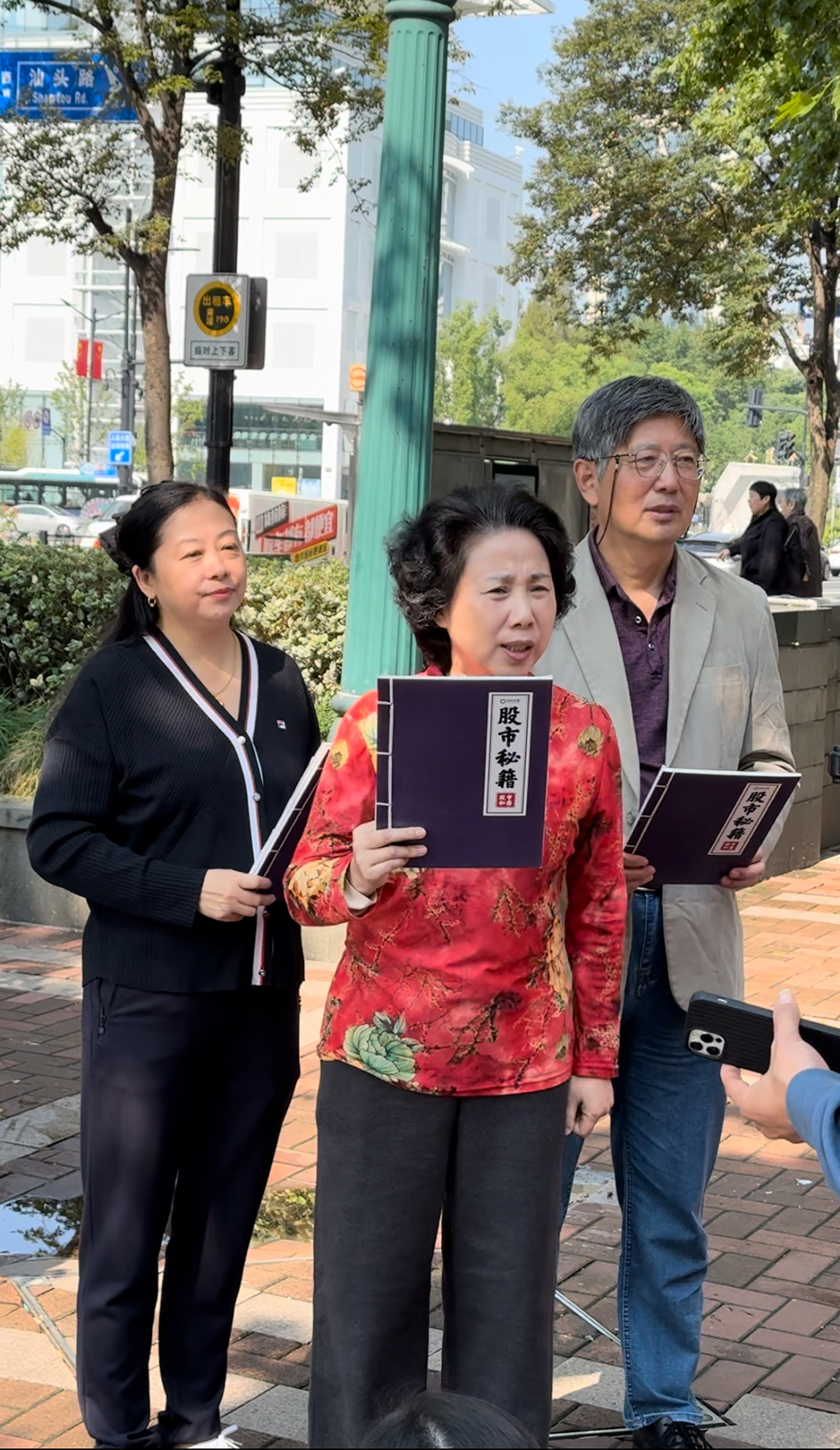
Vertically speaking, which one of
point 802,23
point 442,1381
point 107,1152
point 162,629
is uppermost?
point 802,23

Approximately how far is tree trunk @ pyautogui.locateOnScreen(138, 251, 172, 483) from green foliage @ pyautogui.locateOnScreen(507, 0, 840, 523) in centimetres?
773

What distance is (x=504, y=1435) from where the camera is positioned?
1.60 meters

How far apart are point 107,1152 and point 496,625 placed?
1.23 metres

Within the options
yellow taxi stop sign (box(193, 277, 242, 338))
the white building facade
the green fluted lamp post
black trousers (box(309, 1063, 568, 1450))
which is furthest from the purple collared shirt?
the white building facade

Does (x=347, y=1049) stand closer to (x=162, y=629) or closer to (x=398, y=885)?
(x=398, y=885)

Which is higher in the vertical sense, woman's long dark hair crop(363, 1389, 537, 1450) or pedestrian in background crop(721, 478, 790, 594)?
pedestrian in background crop(721, 478, 790, 594)

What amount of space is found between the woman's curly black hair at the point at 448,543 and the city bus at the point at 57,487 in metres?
56.0

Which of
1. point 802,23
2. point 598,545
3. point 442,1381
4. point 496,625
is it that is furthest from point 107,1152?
point 802,23

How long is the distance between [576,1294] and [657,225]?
77.7 ft

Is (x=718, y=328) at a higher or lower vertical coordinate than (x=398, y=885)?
higher

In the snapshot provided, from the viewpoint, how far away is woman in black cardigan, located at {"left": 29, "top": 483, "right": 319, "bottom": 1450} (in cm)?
310

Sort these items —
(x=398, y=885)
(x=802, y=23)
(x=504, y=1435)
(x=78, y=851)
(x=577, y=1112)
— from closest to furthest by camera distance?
(x=504, y=1435), (x=398, y=885), (x=577, y=1112), (x=78, y=851), (x=802, y=23)

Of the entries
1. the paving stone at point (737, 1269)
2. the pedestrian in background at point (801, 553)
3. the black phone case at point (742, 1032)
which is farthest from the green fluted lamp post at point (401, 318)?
the pedestrian in background at point (801, 553)

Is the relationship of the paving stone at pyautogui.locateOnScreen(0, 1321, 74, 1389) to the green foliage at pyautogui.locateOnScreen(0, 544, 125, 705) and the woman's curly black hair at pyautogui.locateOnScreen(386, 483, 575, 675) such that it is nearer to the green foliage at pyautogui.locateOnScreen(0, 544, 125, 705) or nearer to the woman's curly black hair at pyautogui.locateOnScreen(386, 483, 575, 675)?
the woman's curly black hair at pyautogui.locateOnScreen(386, 483, 575, 675)
